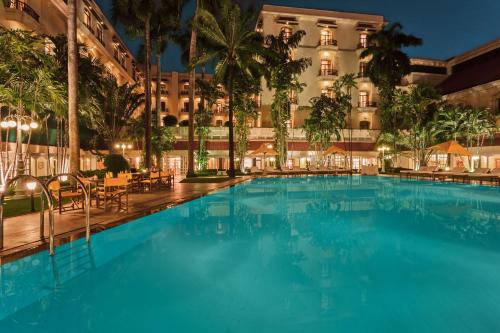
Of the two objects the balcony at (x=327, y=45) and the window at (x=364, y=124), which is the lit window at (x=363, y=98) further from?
the balcony at (x=327, y=45)

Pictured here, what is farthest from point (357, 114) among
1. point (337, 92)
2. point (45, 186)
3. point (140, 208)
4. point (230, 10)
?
point (45, 186)

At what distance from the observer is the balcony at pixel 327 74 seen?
40.3m

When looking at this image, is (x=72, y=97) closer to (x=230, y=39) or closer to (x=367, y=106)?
(x=230, y=39)

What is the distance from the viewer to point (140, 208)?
34.9 ft

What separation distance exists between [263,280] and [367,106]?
4089cm

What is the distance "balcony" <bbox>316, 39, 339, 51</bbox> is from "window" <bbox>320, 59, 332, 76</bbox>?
161 cm

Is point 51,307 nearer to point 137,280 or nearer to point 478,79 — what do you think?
point 137,280

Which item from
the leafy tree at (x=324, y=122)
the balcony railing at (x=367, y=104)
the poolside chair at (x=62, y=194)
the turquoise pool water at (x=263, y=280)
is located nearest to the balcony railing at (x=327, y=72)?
the balcony railing at (x=367, y=104)

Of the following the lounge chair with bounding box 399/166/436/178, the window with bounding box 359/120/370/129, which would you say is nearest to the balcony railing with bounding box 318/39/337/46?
the window with bounding box 359/120/370/129

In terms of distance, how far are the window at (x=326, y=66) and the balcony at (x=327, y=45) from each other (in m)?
1.61

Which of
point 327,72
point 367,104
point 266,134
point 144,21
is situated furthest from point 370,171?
point 144,21

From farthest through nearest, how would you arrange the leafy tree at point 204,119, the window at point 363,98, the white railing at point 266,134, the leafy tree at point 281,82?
1. the window at point 363,98
2. the white railing at point 266,134
3. the leafy tree at point 204,119
4. the leafy tree at point 281,82

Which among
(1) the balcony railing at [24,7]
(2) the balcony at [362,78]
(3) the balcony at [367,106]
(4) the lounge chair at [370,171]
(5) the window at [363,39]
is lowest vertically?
(4) the lounge chair at [370,171]

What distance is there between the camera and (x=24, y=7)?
1920 cm
